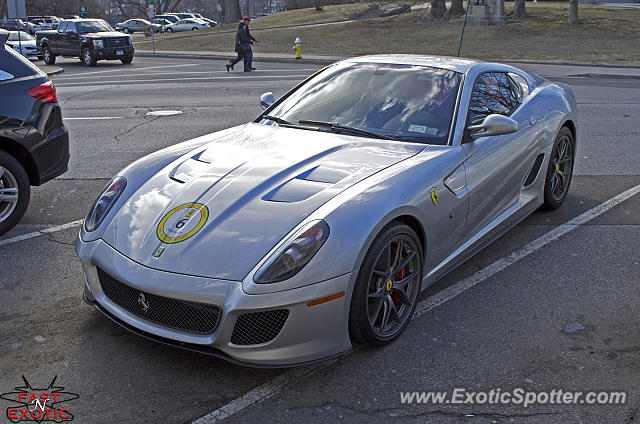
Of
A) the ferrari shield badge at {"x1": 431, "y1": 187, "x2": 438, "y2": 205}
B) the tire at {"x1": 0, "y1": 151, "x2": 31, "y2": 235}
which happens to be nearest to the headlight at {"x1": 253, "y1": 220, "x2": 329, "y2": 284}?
the ferrari shield badge at {"x1": 431, "y1": 187, "x2": 438, "y2": 205}

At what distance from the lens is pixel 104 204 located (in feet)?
13.4

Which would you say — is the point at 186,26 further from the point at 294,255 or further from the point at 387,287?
the point at 294,255

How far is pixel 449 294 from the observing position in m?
4.51

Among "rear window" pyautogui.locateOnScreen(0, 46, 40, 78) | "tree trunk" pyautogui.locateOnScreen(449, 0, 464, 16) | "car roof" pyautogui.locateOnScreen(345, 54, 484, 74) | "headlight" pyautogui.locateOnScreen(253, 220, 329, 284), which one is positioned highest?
"tree trunk" pyautogui.locateOnScreen(449, 0, 464, 16)

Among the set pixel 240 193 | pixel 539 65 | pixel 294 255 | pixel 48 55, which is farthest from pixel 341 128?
pixel 48 55

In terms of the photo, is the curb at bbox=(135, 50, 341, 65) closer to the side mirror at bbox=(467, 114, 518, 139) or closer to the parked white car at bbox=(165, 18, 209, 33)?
the side mirror at bbox=(467, 114, 518, 139)

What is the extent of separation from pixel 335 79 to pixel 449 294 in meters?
1.90

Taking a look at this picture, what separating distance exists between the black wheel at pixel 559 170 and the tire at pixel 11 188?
174 inches

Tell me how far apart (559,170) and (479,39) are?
28190 millimetres

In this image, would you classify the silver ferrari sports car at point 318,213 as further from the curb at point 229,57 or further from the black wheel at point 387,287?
the curb at point 229,57

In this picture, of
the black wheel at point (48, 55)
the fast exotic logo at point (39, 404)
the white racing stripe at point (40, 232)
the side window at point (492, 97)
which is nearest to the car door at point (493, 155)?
the side window at point (492, 97)

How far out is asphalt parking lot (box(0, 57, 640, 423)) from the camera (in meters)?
3.20

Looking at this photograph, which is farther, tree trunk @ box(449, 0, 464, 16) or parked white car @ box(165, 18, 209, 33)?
parked white car @ box(165, 18, 209, 33)

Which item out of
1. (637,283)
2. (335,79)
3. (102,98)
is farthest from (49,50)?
(637,283)
